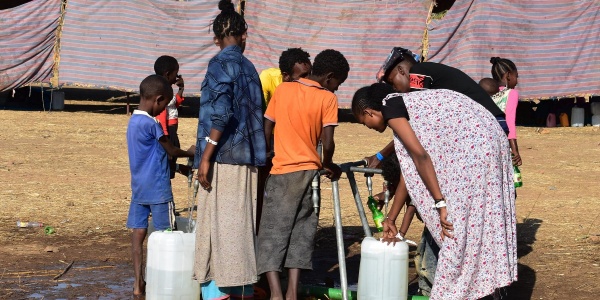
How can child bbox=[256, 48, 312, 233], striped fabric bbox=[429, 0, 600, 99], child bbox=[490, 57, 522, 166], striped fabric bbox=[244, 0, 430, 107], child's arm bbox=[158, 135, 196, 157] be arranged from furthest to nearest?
striped fabric bbox=[244, 0, 430, 107] → striped fabric bbox=[429, 0, 600, 99] → child bbox=[490, 57, 522, 166] → child bbox=[256, 48, 312, 233] → child's arm bbox=[158, 135, 196, 157]

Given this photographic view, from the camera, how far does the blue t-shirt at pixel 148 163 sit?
587 cm

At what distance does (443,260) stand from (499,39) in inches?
497

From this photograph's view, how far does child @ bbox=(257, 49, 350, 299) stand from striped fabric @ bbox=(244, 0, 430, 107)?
38.8 ft

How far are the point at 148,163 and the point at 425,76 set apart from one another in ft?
5.85

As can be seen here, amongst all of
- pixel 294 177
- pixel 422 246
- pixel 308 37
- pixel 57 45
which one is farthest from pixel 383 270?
pixel 57 45

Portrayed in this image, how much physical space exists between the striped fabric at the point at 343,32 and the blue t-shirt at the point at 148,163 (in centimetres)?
1142

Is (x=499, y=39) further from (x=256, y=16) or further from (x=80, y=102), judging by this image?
(x=80, y=102)

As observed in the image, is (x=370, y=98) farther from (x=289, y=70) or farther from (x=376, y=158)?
(x=289, y=70)

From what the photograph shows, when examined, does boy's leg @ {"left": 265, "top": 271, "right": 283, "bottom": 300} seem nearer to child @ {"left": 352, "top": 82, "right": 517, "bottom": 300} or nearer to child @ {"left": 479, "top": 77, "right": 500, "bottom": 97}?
child @ {"left": 352, "top": 82, "right": 517, "bottom": 300}

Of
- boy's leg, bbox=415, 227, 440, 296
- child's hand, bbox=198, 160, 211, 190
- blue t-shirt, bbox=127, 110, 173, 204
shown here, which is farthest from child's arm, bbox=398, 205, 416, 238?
blue t-shirt, bbox=127, 110, 173, 204

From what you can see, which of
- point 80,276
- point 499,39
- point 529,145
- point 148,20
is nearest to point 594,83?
point 499,39

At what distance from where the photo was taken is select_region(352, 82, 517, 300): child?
4.61 m

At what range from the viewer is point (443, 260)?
186 inches

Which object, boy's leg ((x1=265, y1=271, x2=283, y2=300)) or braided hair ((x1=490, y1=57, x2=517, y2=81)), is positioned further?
braided hair ((x1=490, y1=57, x2=517, y2=81))
